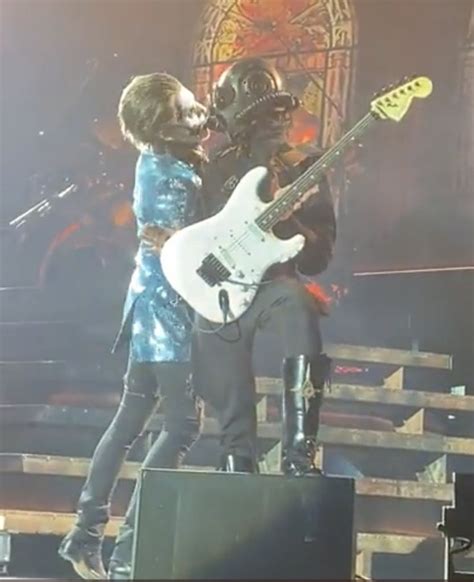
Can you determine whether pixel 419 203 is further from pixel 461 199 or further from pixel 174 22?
pixel 174 22

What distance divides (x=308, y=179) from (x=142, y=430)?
2.89 feet

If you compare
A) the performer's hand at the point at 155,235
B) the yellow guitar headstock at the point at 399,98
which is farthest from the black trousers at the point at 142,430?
the yellow guitar headstock at the point at 399,98

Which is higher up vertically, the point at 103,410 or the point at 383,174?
the point at 383,174

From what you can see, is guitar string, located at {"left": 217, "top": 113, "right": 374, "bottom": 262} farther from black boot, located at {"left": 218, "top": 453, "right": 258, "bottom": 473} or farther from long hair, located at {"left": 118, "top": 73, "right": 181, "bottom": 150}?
black boot, located at {"left": 218, "top": 453, "right": 258, "bottom": 473}

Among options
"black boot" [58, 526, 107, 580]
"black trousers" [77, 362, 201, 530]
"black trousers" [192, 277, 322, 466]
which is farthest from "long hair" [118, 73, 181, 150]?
"black boot" [58, 526, 107, 580]

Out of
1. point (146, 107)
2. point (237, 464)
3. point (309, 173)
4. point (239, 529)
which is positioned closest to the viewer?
point (239, 529)

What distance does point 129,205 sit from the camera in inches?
111

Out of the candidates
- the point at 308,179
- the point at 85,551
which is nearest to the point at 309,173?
the point at 308,179

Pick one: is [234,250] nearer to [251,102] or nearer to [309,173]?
[309,173]

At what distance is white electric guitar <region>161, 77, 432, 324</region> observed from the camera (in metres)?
2.68

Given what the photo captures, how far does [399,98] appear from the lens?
2805 millimetres

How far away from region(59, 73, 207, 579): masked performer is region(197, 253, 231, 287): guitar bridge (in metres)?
0.12

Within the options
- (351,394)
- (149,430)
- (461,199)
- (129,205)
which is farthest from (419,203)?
(149,430)

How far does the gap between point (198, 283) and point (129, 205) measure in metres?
0.35
